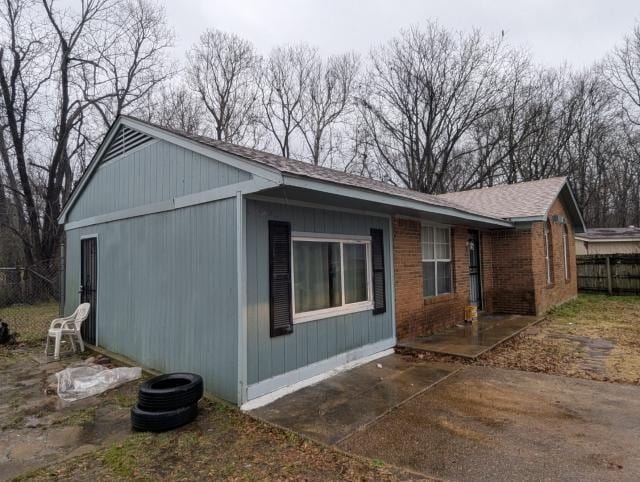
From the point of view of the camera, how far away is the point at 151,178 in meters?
5.99

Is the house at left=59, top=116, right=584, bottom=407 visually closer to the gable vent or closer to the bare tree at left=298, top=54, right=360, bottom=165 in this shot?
the gable vent

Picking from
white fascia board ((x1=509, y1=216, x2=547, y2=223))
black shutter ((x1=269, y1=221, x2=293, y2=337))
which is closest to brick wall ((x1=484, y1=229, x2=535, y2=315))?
white fascia board ((x1=509, y1=216, x2=547, y2=223))

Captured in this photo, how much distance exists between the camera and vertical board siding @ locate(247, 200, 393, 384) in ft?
14.8

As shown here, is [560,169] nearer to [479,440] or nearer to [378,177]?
[378,177]

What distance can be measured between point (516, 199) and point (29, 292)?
1674 centimetres

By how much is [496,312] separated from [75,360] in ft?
32.1

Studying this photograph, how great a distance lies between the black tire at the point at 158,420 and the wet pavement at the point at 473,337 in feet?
13.2

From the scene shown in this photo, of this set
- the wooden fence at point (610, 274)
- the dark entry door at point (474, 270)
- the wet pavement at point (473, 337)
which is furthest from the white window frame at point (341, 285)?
the wooden fence at point (610, 274)

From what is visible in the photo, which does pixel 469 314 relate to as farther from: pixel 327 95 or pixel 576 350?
pixel 327 95

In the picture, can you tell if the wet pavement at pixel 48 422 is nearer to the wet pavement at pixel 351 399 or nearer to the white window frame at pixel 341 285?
the wet pavement at pixel 351 399

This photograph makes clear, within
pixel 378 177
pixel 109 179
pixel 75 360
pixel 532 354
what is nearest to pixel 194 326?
pixel 75 360

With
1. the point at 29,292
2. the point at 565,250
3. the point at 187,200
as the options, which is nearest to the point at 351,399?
the point at 187,200

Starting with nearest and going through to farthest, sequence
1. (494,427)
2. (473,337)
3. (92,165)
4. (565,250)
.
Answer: (494,427) < (473,337) < (92,165) < (565,250)

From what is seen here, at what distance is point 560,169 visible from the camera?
24.3 metres
